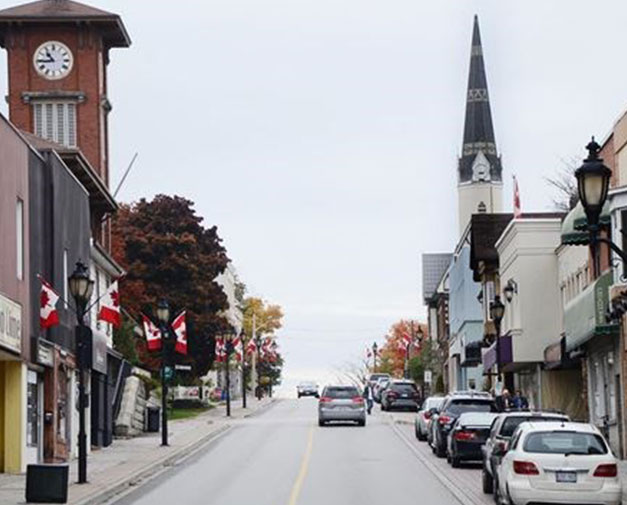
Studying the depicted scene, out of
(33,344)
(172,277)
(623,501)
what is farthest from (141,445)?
(172,277)

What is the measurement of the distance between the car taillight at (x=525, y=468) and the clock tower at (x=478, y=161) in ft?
396

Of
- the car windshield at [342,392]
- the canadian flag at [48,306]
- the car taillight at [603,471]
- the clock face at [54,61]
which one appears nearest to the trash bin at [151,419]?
the car windshield at [342,392]

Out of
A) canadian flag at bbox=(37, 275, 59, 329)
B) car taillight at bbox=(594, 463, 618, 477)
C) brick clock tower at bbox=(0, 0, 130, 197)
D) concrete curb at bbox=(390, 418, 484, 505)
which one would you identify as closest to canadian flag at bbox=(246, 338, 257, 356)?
brick clock tower at bbox=(0, 0, 130, 197)

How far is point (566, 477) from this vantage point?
24156 mm

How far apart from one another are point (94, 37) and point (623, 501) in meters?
44.7

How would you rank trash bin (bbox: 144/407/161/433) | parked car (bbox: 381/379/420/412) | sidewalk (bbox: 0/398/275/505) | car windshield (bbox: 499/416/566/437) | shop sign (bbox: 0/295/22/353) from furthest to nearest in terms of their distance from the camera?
parked car (bbox: 381/379/420/412), trash bin (bbox: 144/407/161/433), shop sign (bbox: 0/295/22/353), sidewalk (bbox: 0/398/275/505), car windshield (bbox: 499/416/566/437)

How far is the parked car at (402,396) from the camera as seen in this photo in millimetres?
77875

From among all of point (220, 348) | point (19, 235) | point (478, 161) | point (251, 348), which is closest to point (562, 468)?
point (19, 235)

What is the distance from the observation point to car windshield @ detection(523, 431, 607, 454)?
24.5 metres

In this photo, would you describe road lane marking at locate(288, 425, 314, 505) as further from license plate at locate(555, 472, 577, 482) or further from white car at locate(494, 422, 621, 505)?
license plate at locate(555, 472, 577, 482)

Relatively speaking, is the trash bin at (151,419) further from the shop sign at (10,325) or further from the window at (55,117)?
the shop sign at (10,325)

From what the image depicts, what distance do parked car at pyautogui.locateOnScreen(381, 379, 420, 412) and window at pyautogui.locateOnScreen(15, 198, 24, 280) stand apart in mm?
42362

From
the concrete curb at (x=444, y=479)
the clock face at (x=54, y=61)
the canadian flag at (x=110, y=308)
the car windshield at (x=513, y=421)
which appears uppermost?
the clock face at (x=54, y=61)

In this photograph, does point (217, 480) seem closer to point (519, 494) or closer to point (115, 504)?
point (115, 504)
